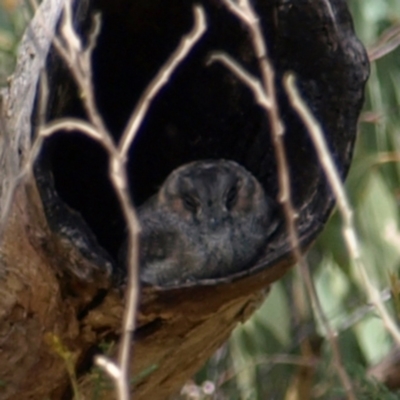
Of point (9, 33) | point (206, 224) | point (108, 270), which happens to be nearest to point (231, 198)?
point (206, 224)

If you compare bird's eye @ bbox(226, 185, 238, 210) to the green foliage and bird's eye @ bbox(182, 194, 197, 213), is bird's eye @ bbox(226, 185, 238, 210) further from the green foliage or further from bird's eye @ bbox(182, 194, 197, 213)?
the green foliage

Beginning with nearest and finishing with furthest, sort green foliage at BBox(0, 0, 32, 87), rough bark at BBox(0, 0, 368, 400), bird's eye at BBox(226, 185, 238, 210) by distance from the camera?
1. rough bark at BBox(0, 0, 368, 400)
2. bird's eye at BBox(226, 185, 238, 210)
3. green foliage at BBox(0, 0, 32, 87)

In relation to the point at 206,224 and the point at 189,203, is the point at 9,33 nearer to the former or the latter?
the point at 189,203

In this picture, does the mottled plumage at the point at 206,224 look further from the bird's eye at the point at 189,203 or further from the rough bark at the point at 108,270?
the rough bark at the point at 108,270

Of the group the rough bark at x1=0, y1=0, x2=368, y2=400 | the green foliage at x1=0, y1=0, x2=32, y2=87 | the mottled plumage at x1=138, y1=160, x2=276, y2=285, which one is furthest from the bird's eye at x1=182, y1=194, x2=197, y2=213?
the green foliage at x1=0, y1=0, x2=32, y2=87

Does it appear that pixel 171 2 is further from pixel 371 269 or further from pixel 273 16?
pixel 371 269

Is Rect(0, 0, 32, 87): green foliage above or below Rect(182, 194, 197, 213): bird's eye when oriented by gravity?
above

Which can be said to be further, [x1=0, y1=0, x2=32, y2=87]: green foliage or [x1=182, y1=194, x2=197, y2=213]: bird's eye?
[x1=0, y1=0, x2=32, y2=87]: green foliage
